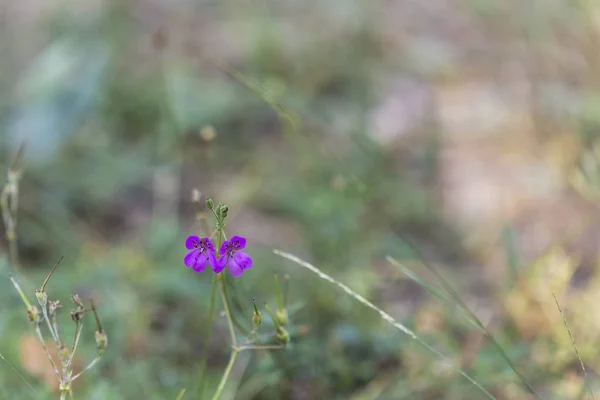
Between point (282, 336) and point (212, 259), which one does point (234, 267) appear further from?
point (282, 336)

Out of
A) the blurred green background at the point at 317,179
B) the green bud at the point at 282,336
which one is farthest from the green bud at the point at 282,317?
the blurred green background at the point at 317,179

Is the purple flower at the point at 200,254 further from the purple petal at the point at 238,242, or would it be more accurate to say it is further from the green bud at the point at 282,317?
the green bud at the point at 282,317

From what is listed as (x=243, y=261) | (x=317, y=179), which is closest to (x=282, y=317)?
(x=243, y=261)

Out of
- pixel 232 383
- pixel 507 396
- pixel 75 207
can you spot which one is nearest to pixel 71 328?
pixel 232 383

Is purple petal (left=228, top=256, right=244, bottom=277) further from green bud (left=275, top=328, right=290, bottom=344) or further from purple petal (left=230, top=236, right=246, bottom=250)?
green bud (left=275, top=328, right=290, bottom=344)

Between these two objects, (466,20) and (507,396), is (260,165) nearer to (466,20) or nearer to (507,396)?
(507,396)
